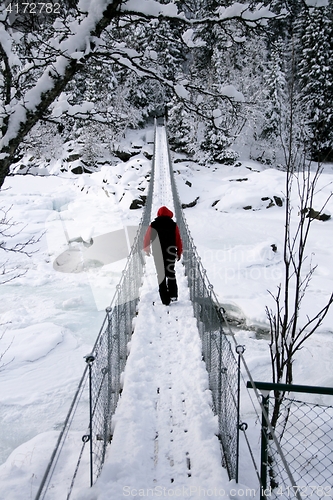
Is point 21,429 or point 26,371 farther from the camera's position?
point 26,371

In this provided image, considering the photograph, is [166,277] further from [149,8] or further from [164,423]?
[149,8]

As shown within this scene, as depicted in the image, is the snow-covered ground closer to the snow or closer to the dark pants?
the dark pants

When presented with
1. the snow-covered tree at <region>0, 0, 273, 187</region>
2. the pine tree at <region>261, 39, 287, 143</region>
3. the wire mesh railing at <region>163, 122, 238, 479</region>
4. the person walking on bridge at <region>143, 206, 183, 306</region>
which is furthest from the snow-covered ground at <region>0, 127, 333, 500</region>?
the pine tree at <region>261, 39, 287, 143</region>

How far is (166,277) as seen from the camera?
4371 millimetres

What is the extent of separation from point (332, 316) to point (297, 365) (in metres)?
1.74

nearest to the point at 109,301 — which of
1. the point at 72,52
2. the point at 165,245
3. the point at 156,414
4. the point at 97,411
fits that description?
the point at 165,245

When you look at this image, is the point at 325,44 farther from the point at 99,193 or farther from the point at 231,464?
the point at 231,464

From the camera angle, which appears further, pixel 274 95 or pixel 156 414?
pixel 274 95

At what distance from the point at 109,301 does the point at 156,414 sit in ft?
14.8

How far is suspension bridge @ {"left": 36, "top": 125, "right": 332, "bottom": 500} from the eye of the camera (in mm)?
2018

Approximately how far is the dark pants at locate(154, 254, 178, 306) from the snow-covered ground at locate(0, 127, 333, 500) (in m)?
0.20

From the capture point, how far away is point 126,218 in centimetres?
1254

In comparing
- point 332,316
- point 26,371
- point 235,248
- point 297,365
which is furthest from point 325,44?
point 26,371

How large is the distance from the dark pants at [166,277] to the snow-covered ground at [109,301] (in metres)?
0.20
